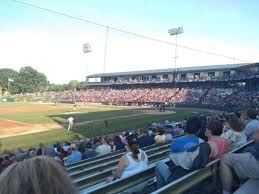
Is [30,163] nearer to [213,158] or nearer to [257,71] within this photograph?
[213,158]

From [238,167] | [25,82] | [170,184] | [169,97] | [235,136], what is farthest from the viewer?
[25,82]

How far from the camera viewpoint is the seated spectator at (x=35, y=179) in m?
1.65

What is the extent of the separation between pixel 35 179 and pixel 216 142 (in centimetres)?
471

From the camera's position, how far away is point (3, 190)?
166 cm

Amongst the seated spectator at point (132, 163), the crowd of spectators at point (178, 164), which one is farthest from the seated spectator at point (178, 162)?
the seated spectator at point (132, 163)

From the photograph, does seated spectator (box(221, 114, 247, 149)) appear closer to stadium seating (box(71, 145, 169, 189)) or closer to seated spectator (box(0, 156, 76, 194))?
stadium seating (box(71, 145, 169, 189))

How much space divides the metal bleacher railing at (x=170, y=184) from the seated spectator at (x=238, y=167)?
290mm

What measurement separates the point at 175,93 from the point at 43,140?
5000 cm

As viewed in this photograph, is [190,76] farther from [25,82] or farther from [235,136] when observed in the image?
[25,82]

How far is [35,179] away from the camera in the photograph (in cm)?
165

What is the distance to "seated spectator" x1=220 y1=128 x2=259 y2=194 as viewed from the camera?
13.4 ft

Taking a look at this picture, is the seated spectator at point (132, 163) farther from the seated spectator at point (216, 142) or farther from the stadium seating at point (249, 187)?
the stadium seating at point (249, 187)

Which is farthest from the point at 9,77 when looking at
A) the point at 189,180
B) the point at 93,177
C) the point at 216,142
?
the point at 189,180

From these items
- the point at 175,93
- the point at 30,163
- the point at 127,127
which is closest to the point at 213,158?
the point at 30,163
